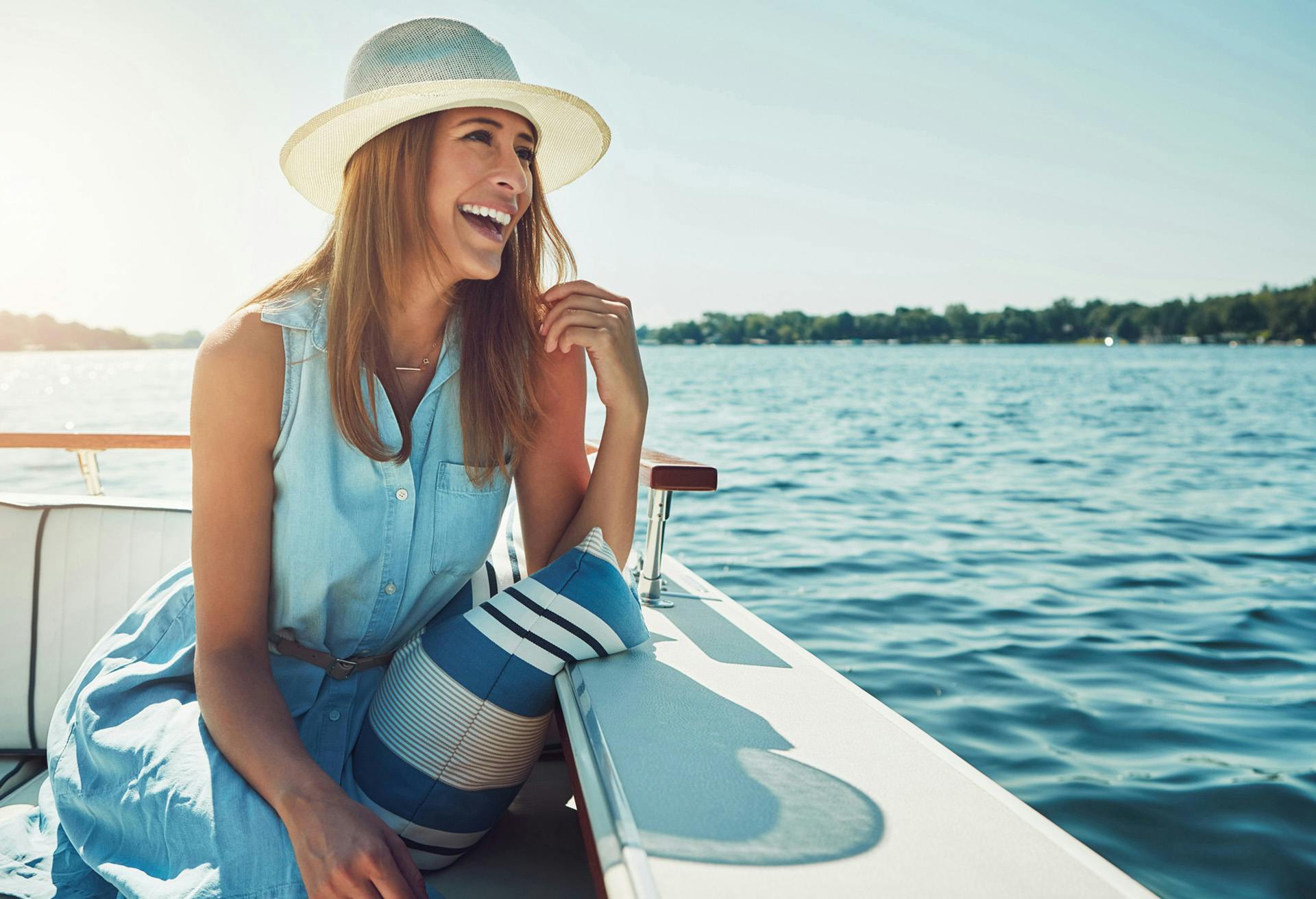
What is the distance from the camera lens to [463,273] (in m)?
1.58

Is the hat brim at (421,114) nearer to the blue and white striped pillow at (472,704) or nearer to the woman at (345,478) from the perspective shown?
the woman at (345,478)

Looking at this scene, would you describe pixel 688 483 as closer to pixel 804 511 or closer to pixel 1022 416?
pixel 804 511

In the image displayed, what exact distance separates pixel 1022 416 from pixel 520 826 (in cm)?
1775

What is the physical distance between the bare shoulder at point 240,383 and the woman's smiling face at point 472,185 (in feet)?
1.07

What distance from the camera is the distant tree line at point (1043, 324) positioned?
65.9 meters

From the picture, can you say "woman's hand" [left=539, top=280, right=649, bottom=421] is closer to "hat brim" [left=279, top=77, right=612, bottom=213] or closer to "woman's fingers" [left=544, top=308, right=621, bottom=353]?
"woman's fingers" [left=544, top=308, right=621, bottom=353]

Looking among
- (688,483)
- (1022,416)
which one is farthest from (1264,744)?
(1022,416)

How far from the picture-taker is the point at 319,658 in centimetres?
149

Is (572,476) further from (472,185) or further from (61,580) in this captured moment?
(61,580)

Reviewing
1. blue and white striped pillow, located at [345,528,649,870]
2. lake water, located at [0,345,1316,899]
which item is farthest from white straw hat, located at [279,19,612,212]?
lake water, located at [0,345,1316,899]

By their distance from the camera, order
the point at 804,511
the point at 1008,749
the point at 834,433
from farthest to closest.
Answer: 1. the point at 834,433
2. the point at 804,511
3. the point at 1008,749

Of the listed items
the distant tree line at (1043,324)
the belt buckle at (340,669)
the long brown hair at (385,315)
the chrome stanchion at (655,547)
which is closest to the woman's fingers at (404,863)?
the belt buckle at (340,669)

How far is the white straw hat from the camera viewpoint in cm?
147

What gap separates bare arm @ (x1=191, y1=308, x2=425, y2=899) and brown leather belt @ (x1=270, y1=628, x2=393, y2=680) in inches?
2.2
